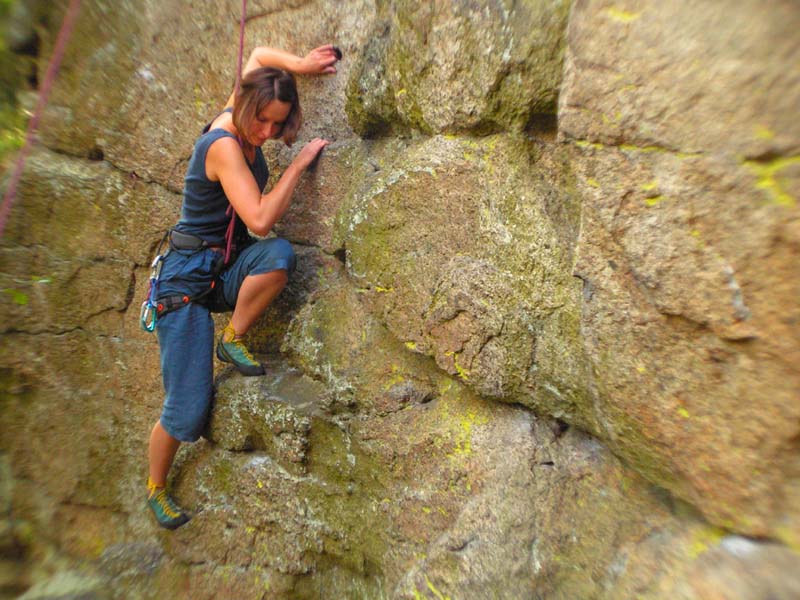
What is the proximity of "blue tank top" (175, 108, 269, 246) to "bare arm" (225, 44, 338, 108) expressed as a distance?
0.34 m

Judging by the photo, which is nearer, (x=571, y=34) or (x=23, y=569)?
(x=571, y=34)

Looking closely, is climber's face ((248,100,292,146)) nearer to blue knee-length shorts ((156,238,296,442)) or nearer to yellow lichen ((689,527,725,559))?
blue knee-length shorts ((156,238,296,442))

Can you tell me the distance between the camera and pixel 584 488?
6.55 feet

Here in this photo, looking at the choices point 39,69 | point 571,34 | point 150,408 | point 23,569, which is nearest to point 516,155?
point 571,34

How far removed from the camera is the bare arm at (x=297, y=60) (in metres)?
2.70

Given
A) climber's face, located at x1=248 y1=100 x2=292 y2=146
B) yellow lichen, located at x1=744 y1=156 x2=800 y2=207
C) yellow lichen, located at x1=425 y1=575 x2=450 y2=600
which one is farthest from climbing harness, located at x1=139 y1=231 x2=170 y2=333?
yellow lichen, located at x1=744 y1=156 x2=800 y2=207

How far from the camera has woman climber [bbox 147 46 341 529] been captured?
2424mm

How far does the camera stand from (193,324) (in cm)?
264

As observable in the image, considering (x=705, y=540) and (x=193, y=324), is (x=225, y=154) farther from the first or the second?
(x=705, y=540)

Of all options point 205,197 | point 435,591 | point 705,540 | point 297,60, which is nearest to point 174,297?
point 205,197

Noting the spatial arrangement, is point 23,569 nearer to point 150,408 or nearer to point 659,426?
point 150,408

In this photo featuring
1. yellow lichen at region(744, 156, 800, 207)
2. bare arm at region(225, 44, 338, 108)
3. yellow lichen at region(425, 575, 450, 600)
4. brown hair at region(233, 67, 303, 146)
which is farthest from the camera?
bare arm at region(225, 44, 338, 108)

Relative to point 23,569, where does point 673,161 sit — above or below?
above

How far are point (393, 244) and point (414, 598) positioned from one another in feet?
4.72
